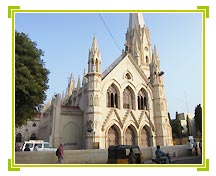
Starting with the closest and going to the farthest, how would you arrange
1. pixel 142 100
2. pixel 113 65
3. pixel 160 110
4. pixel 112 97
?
1. pixel 112 97
2. pixel 160 110
3. pixel 113 65
4. pixel 142 100

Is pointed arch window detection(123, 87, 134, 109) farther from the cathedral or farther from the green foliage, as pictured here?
the green foliage

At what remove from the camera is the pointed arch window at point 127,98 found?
32584 mm

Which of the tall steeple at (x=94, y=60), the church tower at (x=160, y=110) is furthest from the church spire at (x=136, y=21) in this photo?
the tall steeple at (x=94, y=60)

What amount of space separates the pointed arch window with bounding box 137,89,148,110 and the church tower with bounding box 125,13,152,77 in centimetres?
800

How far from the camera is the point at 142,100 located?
3431cm

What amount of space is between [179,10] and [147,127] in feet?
83.9

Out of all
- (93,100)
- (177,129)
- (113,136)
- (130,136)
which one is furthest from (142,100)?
(177,129)

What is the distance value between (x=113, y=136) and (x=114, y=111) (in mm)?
3274

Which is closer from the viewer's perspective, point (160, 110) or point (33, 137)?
point (160, 110)

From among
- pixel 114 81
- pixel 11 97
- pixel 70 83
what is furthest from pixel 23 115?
pixel 70 83

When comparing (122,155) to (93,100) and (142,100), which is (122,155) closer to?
(93,100)

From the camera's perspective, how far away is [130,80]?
110 ft

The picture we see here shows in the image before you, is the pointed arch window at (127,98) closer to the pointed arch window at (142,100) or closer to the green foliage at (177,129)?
the pointed arch window at (142,100)

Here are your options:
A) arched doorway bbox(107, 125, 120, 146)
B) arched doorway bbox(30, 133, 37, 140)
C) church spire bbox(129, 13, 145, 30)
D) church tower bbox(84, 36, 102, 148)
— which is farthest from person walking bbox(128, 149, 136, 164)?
church spire bbox(129, 13, 145, 30)
